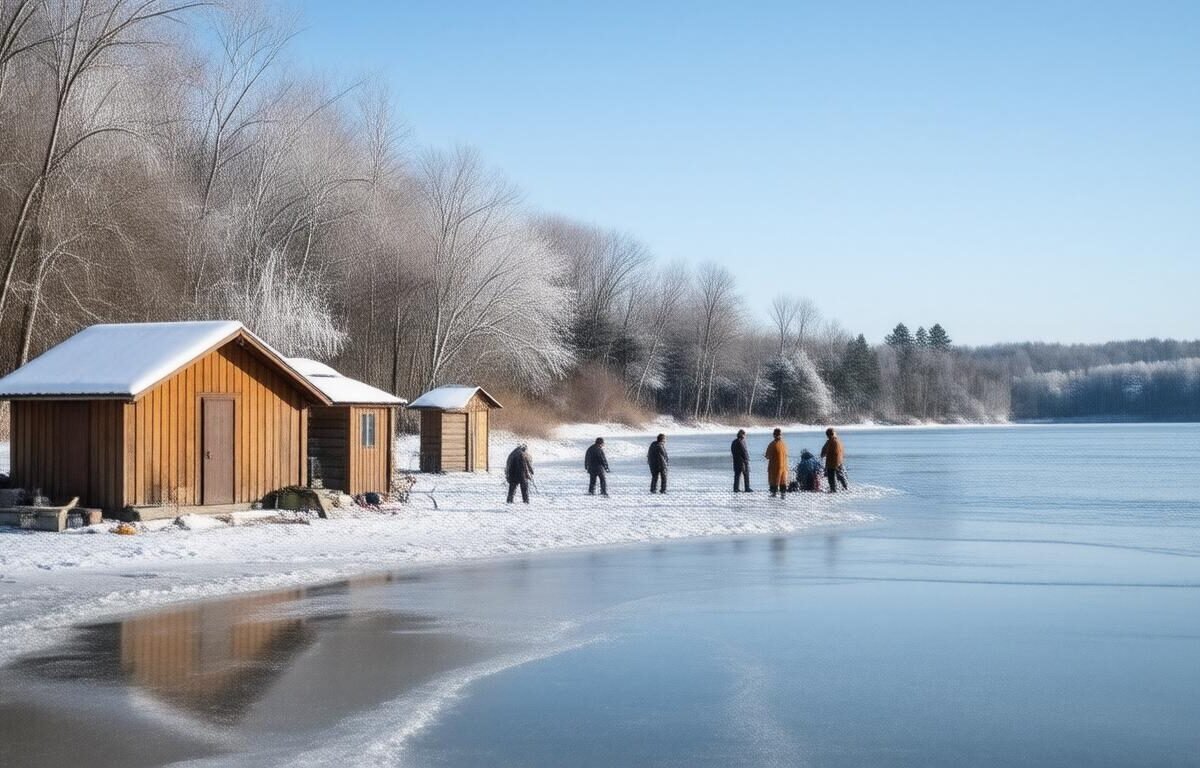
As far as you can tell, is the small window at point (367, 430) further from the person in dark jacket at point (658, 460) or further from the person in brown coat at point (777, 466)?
the person in brown coat at point (777, 466)

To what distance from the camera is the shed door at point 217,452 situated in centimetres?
2222

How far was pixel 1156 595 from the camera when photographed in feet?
48.8

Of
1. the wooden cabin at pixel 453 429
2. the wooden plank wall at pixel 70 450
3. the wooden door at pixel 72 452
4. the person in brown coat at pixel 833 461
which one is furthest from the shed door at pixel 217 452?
the person in brown coat at pixel 833 461

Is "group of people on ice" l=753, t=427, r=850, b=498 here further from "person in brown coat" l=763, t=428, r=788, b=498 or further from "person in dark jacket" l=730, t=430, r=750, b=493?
"person in brown coat" l=763, t=428, r=788, b=498

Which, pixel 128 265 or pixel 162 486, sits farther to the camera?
pixel 128 265

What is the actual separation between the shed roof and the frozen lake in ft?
23.6

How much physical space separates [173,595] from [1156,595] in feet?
39.3

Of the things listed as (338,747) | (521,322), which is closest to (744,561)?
(338,747)

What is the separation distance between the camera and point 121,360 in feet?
71.3

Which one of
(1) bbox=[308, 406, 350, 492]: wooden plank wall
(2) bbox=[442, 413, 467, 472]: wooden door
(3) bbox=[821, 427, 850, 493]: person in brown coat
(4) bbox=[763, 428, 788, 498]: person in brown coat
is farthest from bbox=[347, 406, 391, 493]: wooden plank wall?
(3) bbox=[821, 427, 850, 493]: person in brown coat

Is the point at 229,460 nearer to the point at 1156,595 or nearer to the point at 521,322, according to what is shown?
the point at 1156,595

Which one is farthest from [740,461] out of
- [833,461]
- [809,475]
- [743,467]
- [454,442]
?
[454,442]

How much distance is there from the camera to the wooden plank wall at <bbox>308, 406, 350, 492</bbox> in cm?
2689

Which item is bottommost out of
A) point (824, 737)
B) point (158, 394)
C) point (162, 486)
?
point (824, 737)
